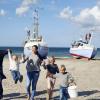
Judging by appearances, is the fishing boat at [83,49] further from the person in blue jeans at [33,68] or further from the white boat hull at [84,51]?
the person in blue jeans at [33,68]

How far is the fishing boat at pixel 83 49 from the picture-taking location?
165ft

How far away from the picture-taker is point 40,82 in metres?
19.9

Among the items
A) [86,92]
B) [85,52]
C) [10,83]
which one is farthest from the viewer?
[85,52]

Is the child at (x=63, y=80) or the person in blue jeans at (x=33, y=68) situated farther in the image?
the person in blue jeans at (x=33, y=68)

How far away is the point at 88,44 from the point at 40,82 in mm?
32548

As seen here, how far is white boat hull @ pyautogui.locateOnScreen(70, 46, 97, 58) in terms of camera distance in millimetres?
50000

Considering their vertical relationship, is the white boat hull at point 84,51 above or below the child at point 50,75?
below

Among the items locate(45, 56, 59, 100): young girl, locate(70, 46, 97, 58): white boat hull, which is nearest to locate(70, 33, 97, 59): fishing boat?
locate(70, 46, 97, 58): white boat hull

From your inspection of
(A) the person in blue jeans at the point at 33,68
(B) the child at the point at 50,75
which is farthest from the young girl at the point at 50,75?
(A) the person in blue jeans at the point at 33,68

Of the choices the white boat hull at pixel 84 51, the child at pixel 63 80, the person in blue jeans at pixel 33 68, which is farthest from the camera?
the white boat hull at pixel 84 51

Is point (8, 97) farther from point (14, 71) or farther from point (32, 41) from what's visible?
point (32, 41)

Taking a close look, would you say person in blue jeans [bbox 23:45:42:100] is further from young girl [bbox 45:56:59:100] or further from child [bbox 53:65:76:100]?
child [bbox 53:65:76:100]

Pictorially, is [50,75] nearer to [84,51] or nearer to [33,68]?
[33,68]

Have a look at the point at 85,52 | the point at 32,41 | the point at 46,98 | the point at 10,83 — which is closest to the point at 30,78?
the point at 46,98
